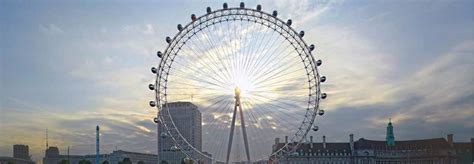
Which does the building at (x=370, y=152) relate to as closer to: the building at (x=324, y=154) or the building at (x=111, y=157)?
the building at (x=324, y=154)

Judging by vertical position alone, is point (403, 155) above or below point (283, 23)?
below

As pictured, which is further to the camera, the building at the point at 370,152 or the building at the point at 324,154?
the building at the point at 324,154

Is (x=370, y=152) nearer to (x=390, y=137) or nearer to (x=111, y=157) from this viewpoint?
(x=390, y=137)

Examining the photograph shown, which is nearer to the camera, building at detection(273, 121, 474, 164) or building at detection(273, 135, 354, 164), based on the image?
building at detection(273, 121, 474, 164)

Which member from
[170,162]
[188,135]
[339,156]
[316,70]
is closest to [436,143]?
[339,156]

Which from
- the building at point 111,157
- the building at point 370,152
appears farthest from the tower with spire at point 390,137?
the building at point 111,157

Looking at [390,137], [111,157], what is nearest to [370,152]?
[390,137]

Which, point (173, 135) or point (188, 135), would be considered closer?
point (173, 135)

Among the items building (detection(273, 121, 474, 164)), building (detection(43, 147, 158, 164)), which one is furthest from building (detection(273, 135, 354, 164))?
building (detection(43, 147, 158, 164))

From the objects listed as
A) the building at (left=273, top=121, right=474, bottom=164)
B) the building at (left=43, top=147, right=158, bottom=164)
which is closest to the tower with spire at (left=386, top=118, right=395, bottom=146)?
the building at (left=273, top=121, right=474, bottom=164)

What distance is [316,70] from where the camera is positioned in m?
36.3

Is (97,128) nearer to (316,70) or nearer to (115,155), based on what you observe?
(316,70)

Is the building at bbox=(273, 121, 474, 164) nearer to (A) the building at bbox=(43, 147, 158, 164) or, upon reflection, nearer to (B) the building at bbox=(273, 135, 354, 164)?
(B) the building at bbox=(273, 135, 354, 164)

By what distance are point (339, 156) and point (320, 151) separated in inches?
164
